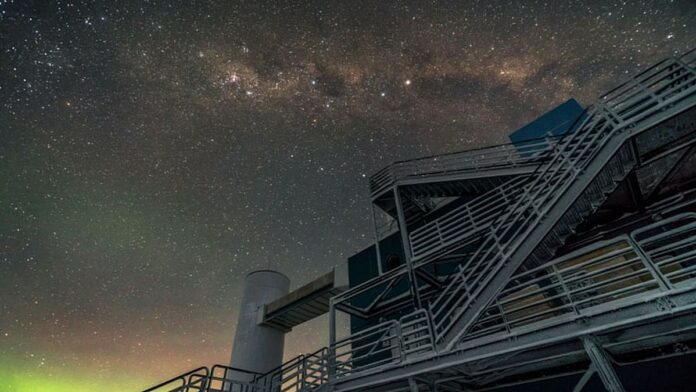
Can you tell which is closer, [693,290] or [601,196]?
[693,290]

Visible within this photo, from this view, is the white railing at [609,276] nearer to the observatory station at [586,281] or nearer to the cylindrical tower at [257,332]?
the observatory station at [586,281]

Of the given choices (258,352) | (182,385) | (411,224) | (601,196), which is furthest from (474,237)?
(258,352)

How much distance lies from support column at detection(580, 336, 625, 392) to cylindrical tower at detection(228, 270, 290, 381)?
14.9 meters

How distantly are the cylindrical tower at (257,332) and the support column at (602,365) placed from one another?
14.9 meters

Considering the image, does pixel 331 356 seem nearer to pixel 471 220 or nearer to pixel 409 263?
pixel 409 263

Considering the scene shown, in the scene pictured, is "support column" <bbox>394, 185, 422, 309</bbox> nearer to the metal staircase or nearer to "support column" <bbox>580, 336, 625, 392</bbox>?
the metal staircase

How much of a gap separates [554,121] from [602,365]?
11.0m

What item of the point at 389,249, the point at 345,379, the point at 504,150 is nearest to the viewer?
the point at 345,379

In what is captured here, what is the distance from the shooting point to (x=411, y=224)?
46.3 feet

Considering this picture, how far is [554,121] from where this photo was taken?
45.2 feet

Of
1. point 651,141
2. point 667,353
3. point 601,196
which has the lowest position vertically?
point 667,353

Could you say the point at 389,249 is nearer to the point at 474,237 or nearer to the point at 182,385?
the point at 474,237

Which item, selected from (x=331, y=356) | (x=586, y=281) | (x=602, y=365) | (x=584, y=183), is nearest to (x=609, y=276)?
(x=586, y=281)

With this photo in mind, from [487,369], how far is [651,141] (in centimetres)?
578
